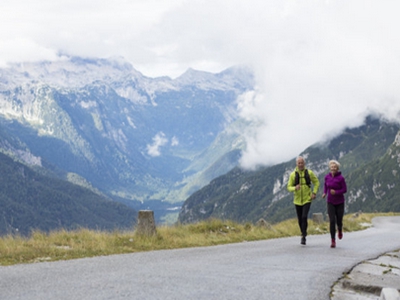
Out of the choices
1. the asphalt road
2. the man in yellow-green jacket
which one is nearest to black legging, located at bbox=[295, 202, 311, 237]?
the man in yellow-green jacket

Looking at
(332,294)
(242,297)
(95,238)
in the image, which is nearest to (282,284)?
(332,294)

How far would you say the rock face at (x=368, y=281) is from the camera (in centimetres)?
942

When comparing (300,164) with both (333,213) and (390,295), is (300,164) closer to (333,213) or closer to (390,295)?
(333,213)

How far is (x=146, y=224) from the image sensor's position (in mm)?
17516

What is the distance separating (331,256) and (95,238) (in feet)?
23.1

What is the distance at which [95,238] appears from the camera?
1661cm

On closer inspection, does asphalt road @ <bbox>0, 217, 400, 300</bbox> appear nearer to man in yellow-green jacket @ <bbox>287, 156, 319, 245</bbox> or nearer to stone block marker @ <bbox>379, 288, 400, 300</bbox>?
stone block marker @ <bbox>379, 288, 400, 300</bbox>

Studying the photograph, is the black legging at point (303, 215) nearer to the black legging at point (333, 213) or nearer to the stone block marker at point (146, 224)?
the black legging at point (333, 213)

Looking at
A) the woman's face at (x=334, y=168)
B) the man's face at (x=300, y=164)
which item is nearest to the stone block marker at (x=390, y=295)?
the woman's face at (x=334, y=168)

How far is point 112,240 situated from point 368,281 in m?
8.24

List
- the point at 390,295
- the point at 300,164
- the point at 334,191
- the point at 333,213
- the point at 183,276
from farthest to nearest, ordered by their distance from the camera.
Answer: the point at 300,164 < the point at 333,213 < the point at 334,191 < the point at 183,276 < the point at 390,295

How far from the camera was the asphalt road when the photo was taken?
8806 mm

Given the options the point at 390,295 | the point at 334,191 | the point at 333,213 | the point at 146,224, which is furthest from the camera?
the point at 333,213

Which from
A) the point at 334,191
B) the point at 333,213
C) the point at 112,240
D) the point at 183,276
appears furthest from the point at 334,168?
the point at 183,276
